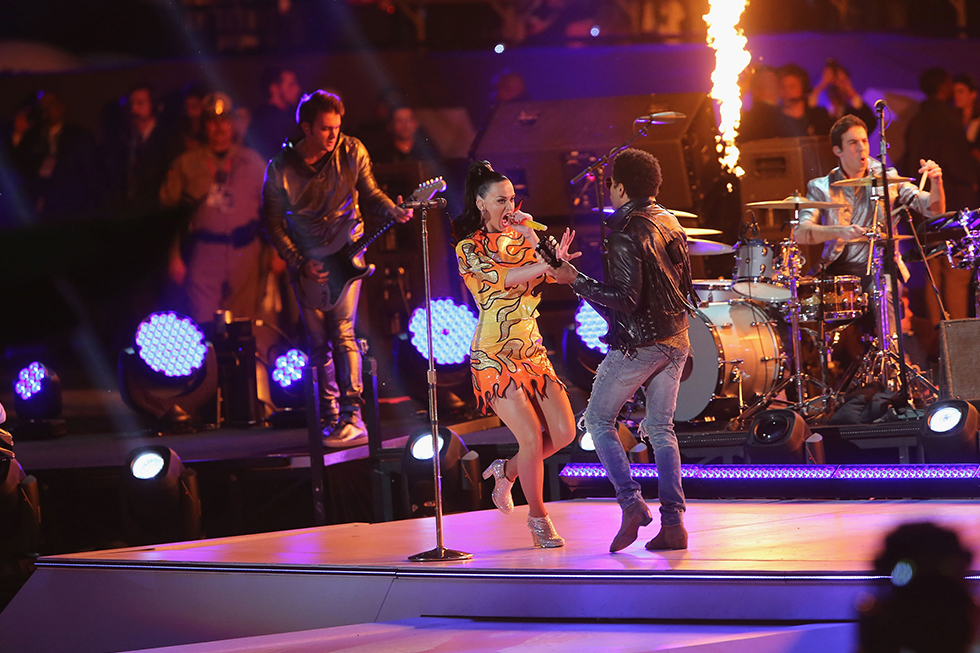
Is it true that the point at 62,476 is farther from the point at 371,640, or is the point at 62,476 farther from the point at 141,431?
the point at 371,640

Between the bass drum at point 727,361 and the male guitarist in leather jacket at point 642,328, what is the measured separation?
282 centimetres

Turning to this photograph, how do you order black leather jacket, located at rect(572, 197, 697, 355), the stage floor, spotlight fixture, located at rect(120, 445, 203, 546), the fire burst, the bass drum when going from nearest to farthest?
1. the stage floor
2. black leather jacket, located at rect(572, 197, 697, 355)
3. spotlight fixture, located at rect(120, 445, 203, 546)
4. the bass drum
5. the fire burst

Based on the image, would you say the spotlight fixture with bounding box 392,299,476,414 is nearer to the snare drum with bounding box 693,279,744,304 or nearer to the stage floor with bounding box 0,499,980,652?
the snare drum with bounding box 693,279,744,304

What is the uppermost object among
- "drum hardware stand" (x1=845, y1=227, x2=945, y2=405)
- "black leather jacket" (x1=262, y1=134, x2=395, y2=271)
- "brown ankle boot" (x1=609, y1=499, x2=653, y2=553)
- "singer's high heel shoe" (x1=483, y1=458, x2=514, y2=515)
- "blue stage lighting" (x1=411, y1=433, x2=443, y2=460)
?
"black leather jacket" (x1=262, y1=134, x2=395, y2=271)

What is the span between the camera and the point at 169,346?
8.49 m

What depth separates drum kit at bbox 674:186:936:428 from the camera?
22.8 feet

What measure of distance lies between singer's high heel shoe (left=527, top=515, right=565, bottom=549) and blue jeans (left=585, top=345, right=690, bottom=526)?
39cm

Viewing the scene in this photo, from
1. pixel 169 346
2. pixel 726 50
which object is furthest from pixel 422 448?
pixel 726 50

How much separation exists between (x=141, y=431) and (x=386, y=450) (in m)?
3.02

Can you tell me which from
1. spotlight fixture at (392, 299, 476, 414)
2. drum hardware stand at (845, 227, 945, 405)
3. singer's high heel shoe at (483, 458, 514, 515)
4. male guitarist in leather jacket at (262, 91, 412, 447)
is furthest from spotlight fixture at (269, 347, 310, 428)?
drum hardware stand at (845, 227, 945, 405)

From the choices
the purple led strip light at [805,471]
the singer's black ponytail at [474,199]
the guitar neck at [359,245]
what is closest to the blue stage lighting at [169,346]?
the guitar neck at [359,245]

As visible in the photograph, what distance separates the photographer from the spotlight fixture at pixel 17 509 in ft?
20.2

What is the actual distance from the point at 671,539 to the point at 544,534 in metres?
0.56

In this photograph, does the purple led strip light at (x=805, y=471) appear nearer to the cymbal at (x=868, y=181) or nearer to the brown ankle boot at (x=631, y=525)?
the brown ankle boot at (x=631, y=525)
